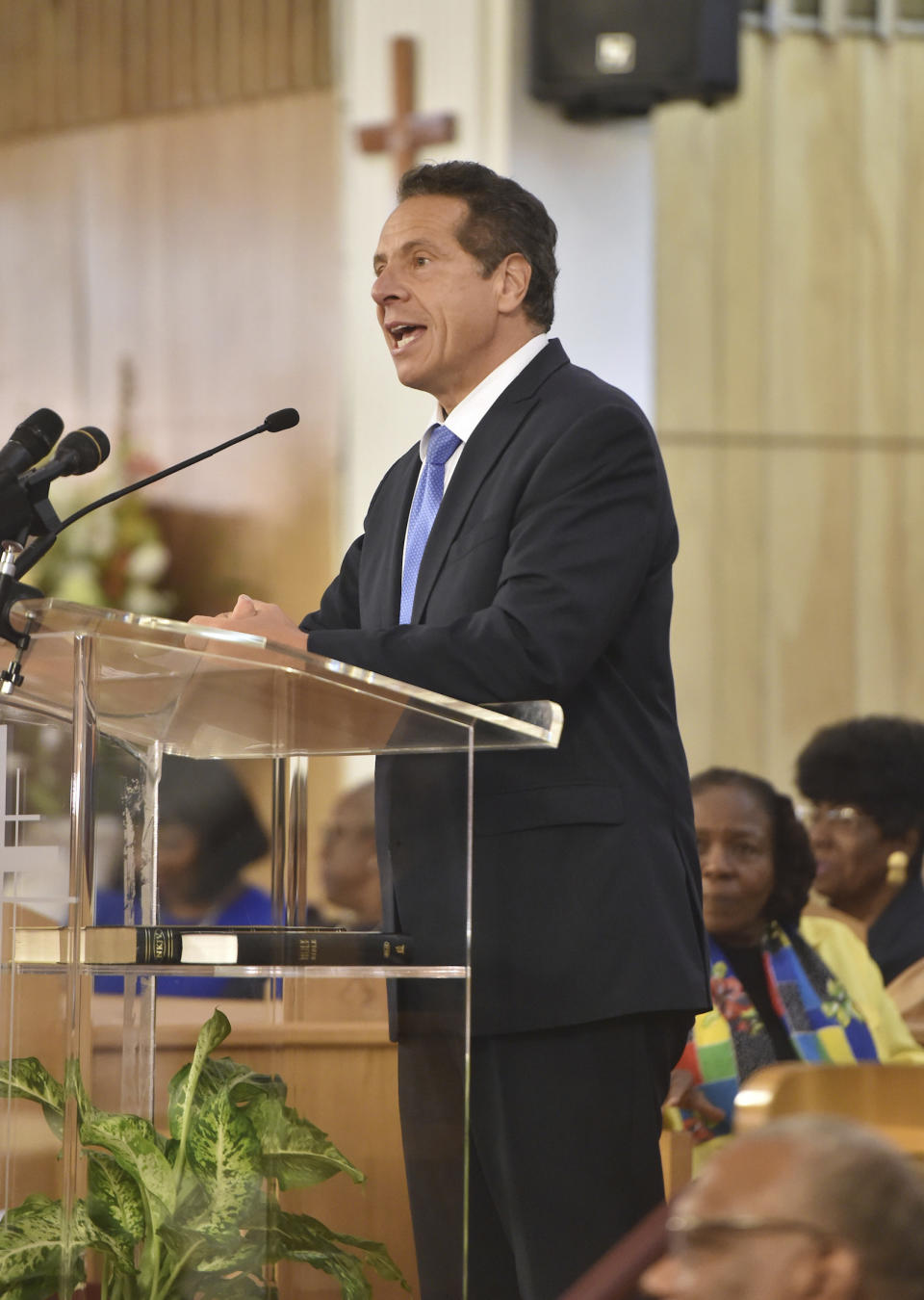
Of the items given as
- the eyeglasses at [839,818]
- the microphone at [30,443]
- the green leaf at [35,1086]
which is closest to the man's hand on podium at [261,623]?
the microphone at [30,443]

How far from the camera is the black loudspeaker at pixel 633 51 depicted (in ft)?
18.1

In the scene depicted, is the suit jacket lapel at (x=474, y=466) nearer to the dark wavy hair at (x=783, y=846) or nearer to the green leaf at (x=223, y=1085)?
the green leaf at (x=223, y=1085)

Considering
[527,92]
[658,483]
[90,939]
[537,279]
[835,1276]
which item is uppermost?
[527,92]

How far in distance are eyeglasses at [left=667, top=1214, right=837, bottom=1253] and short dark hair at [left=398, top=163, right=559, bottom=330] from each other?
1.41 m

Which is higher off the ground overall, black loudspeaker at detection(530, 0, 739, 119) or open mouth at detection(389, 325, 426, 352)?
black loudspeaker at detection(530, 0, 739, 119)

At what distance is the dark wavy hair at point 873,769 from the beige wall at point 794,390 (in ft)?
3.57

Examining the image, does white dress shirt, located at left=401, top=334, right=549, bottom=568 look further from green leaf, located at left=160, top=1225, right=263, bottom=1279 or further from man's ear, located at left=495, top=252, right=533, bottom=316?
green leaf, located at left=160, top=1225, right=263, bottom=1279

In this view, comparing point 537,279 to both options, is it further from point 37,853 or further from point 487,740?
point 37,853

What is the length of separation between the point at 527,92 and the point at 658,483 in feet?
12.9

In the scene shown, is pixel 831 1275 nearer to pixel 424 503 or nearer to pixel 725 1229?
pixel 725 1229

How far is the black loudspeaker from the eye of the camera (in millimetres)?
5520

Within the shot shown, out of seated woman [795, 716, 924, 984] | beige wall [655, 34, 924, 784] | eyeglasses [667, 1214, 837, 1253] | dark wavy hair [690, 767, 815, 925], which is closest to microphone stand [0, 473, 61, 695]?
eyeglasses [667, 1214, 837, 1253]

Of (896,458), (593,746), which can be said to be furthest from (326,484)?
(593,746)

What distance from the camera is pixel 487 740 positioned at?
6.15ft
